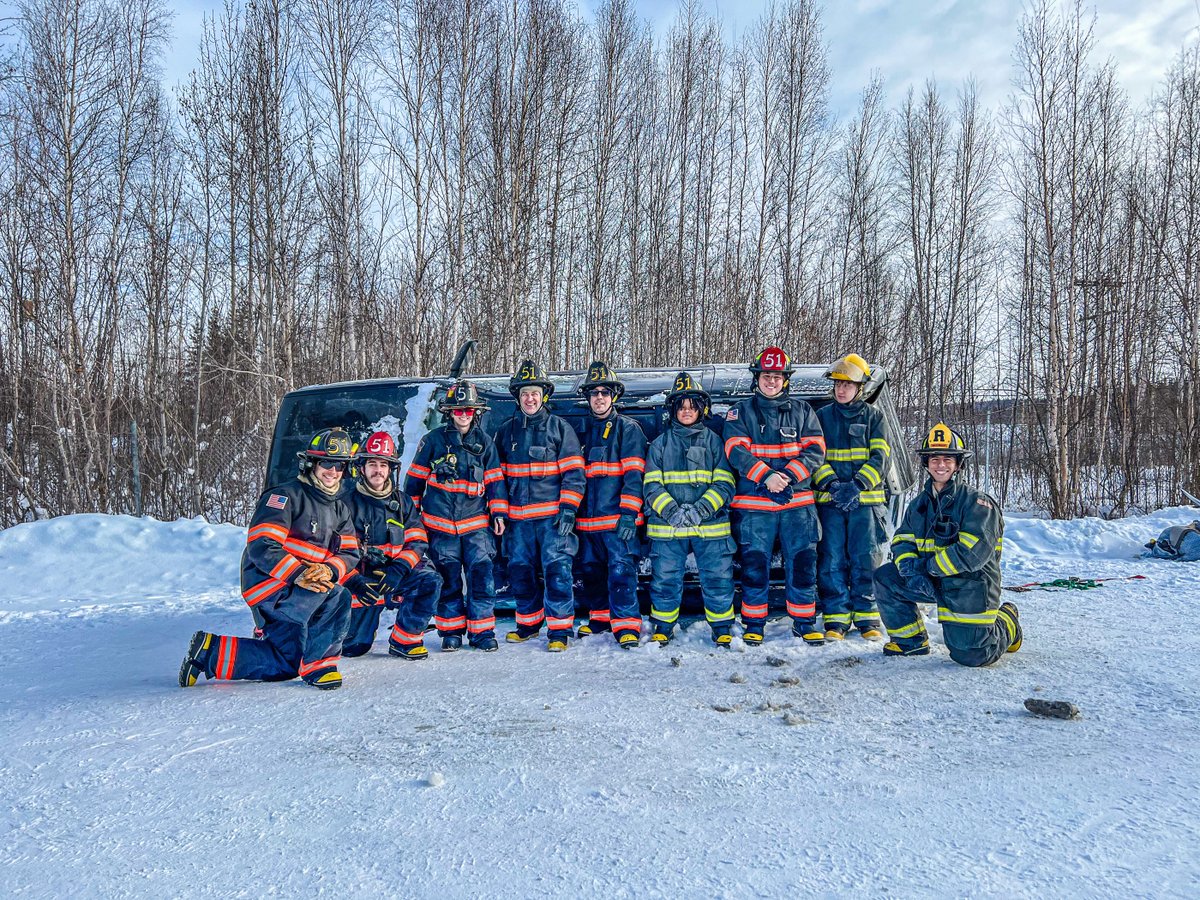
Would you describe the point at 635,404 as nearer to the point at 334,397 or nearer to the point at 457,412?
the point at 457,412

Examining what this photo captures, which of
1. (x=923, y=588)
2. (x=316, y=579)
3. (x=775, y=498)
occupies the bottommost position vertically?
(x=923, y=588)

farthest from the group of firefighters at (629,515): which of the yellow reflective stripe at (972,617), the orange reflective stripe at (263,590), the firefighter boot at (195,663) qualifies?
the firefighter boot at (195,663)

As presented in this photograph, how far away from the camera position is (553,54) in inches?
535

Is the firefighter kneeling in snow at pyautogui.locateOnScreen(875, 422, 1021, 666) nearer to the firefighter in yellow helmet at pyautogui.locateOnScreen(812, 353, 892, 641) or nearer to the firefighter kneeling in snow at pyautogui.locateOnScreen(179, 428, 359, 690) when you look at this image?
the firefighter in yellow helmet at pyautogui.locateOnScreen(812, 353, 892, 641)

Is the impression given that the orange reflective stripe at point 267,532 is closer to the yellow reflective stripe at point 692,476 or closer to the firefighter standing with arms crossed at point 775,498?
the yellow reflective stripe at point 692,476

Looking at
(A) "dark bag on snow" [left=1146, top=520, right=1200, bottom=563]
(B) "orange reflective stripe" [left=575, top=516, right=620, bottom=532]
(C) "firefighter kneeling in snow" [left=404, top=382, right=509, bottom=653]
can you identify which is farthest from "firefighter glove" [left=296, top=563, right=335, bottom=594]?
(A) "dark bag on snow" [left=1146, top=520, right=1200, bottom=563]

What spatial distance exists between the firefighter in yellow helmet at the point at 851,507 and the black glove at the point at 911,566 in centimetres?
43

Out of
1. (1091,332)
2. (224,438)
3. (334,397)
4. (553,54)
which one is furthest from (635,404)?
(1091,332)

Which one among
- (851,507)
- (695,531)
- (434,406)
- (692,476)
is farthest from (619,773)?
(434,406)

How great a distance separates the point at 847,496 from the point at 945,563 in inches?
32.6

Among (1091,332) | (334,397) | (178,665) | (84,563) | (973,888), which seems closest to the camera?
(973,888)

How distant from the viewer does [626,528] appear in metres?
4.95

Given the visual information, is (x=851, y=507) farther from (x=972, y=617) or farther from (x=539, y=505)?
(x=539, y=505)

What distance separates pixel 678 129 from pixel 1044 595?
1423cm
